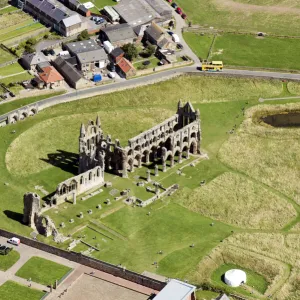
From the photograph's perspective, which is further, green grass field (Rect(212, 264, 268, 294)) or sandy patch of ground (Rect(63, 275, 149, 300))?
green grass field (Rect(212, 264, 268, 294))

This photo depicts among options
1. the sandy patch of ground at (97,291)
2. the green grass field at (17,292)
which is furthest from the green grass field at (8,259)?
the sandy patch of ground at (97,291)

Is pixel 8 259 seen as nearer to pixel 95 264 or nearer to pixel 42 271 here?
pixel 42 271

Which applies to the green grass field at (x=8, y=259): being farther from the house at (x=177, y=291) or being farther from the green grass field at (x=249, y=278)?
the green grass field at (x=249, y=278)

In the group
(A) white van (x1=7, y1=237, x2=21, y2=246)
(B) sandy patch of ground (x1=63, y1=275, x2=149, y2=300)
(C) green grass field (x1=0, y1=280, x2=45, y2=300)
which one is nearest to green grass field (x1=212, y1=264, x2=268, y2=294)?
(B) sandy patch of ground (x1=63, y1=275, x2=149, y2=300)

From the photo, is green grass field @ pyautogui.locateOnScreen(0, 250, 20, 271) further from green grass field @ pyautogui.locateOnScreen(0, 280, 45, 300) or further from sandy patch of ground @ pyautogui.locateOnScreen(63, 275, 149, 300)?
sandy patch of ground @ pyautogui.locateOnScreen(63, 275, 149, 300)

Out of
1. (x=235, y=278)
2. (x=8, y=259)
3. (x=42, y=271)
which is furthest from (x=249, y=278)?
(x=8, y=259)
